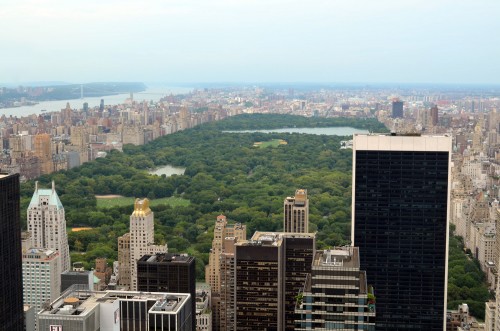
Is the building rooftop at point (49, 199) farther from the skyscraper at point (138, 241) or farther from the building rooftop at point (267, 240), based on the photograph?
the building rooftop at point (267, 240)

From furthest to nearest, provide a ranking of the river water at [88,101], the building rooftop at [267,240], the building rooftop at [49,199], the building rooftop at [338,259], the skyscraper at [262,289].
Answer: the river water at [88,101]
the building rooftop at [49,199]
the building rooftop at [267,240]
the skyscraper at [262,289]
the building rooftop at [338,259]

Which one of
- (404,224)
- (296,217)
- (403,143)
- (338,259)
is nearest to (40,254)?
(296,217)

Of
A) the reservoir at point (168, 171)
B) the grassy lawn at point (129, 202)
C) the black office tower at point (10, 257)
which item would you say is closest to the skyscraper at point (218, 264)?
the black office tower at point (10, 257)

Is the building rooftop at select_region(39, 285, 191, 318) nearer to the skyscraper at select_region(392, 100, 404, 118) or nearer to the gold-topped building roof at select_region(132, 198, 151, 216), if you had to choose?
the gold-topped building roof at select_region(132, 198, 151, 216)

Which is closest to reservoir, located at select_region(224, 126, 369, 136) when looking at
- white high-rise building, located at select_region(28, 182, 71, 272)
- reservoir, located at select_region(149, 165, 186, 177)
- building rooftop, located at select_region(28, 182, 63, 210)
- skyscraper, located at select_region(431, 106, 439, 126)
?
reservoir, located at select_region(149, 165, 186, 177)

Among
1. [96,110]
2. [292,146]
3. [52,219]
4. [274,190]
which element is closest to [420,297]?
[52,219]

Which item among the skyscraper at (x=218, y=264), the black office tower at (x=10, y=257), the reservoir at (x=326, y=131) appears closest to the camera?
the black office tower at (x=10, y=257)

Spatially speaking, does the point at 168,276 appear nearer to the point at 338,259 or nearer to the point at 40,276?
the point at 338,259
